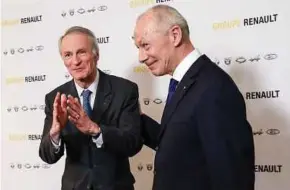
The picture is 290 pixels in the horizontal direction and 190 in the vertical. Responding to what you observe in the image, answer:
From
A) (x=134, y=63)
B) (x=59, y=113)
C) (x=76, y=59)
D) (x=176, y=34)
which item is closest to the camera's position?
(x=176, y=34)

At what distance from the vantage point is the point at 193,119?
1.15 meters

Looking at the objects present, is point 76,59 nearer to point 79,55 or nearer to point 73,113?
point 79,55

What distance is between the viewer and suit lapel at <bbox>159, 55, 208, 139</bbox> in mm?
1198

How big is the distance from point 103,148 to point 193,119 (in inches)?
16.5

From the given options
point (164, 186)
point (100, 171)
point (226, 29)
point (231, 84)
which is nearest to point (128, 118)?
point (100, 171)

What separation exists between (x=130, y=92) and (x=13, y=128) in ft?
4.39

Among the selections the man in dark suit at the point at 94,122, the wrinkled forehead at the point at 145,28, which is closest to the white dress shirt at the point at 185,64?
the wrinkled forehead at the point at 145,28

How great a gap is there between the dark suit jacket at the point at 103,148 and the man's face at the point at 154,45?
266 mm

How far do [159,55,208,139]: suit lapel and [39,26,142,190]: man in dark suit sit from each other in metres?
0.26

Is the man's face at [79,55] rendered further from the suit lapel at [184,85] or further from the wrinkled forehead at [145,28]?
the suit lapel at [184,85]

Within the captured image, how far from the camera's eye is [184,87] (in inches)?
47.4

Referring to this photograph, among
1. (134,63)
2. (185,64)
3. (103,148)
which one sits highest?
(134,63)

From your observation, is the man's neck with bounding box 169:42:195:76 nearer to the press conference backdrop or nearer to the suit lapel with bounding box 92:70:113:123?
the suit lapel with bounding box 92:70:113:123

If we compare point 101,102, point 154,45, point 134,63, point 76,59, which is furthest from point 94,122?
point 134,63
